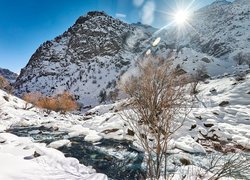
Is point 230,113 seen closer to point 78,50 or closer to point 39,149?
point 39,149

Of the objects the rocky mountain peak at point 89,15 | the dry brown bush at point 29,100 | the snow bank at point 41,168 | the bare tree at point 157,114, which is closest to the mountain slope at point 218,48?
the dry brown bush at point 29,100

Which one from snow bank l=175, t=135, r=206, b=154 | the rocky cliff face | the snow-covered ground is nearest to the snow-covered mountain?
the rocky cliff face

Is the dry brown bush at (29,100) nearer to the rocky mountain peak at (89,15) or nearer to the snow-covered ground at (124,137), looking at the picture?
the snow-covered ground at (124,137)

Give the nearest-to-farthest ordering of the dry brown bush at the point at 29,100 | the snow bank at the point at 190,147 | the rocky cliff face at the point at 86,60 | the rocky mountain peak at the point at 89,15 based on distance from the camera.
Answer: the snow bank at the point at 190,147
the dry brown bush at the point at 29,100
the rocky cliff face at the point at 86,60
the rocky mountain peak at the point at 89,15

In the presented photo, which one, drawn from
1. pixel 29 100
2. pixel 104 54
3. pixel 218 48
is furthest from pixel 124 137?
pixel 218 48

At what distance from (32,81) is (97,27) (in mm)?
65758

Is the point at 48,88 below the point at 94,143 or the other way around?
the other way around

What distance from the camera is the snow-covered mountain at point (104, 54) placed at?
101312 millimetres

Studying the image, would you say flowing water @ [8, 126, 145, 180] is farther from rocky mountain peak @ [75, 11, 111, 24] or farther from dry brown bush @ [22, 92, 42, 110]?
rocky mountain peak @ [75, 11, 111, 24]

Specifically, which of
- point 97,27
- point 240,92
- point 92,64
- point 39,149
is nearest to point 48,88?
point 92,64

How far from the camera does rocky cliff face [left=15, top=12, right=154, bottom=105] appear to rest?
11225 cm

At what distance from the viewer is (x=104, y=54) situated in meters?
142

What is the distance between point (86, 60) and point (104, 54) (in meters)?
12.3

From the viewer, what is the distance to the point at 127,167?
13.6 m
